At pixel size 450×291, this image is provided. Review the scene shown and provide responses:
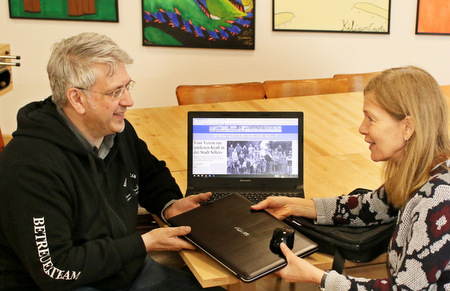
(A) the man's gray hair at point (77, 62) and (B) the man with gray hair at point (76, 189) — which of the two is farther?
(A) the man's gray hair at point (77, 62)

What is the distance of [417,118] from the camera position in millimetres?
1707

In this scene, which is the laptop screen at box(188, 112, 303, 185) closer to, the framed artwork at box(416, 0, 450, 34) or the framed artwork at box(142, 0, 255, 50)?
the framed artwork at box(142, 0, 255, 50)

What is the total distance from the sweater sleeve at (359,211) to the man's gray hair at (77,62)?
34.4 inches

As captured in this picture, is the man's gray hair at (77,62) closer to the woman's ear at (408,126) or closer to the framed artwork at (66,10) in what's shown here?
the woman's ear at (408,126)

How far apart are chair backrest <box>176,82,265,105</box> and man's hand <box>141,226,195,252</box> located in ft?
6.84

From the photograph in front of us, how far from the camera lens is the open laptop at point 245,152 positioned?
7.76 ft

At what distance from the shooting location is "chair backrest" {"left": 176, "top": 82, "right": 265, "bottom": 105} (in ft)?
13.0

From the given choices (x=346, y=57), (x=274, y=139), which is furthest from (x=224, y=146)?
(x=346, y=57)

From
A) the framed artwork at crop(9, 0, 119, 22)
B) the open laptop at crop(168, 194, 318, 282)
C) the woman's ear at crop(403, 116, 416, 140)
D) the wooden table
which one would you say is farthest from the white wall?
the woman's ear at crop(403, 116, 416, 140)

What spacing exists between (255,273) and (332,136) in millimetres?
1718

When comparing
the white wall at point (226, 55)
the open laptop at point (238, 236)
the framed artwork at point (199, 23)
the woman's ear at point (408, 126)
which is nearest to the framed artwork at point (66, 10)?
the white wall at point (226, 55)

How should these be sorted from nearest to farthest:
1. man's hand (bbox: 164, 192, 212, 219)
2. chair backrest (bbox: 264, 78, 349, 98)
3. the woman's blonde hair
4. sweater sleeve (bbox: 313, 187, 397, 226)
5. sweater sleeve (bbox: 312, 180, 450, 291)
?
sweater sleeve (bbox: 312, 180, 450, 291) → the woman's blonde hair → sweater sleeve (bbox: 313, 187, 397, 226) → man's hand (bbox: 164, 192, 212, 219) → chair backrest (bbox: 264, 78, 349, 98)

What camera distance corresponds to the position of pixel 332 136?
328 centimetres

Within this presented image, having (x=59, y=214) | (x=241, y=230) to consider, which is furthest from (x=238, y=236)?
(x=59, y=214)
